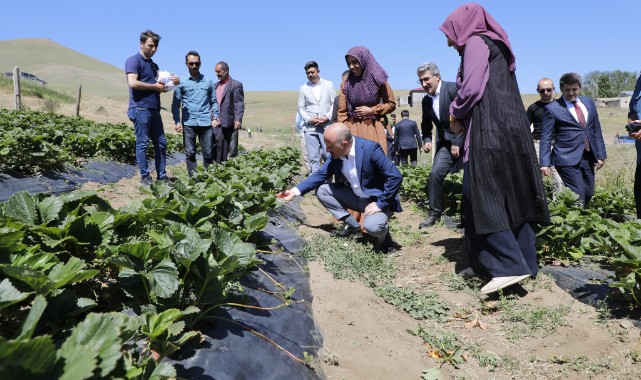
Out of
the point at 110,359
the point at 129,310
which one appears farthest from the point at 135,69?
the point at 110,359

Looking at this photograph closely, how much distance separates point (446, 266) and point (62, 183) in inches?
181

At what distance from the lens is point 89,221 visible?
2320 mm

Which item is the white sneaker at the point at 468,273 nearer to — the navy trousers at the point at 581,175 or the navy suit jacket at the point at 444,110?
the navy suit jacket at the point at 444,110

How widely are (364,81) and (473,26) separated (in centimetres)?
192

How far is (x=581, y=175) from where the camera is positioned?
5395 mm

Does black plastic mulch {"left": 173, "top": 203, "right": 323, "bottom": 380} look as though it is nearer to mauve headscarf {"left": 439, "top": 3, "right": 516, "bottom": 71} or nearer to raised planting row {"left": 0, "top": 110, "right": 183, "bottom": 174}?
mauve headscarf {"left": 439, "top": 3, "right": 516, "bottom": 71}

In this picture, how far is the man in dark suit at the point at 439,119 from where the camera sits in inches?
206

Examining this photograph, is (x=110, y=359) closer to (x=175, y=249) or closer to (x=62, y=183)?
(x=175, y=249)

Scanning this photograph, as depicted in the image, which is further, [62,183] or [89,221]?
[62,183]

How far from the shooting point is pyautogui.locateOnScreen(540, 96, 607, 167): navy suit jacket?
5270 millimetres

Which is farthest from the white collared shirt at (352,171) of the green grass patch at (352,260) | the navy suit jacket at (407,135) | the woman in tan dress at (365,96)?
the navy suit jacket at (407,135)

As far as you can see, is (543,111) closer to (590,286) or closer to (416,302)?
(590,286)

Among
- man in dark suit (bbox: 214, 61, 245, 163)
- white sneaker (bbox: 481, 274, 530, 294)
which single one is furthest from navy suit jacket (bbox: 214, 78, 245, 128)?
white sneaker (bbox: 481, 274, 530, 294)

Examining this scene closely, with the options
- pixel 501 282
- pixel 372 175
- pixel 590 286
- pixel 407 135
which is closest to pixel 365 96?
pixel 372 175
